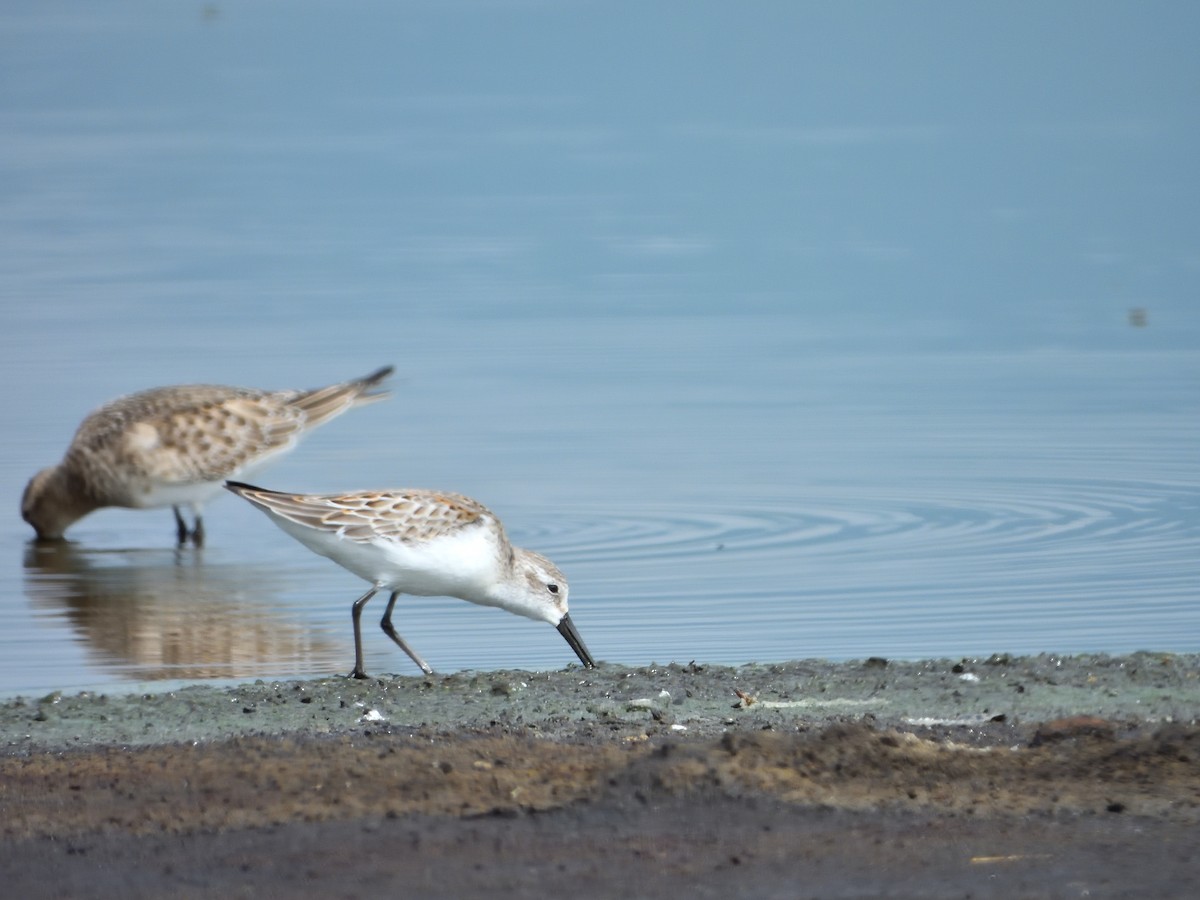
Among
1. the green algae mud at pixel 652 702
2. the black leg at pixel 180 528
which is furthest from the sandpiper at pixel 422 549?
the black leg at pixel 180 528

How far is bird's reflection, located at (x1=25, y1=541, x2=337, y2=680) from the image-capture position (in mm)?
9609

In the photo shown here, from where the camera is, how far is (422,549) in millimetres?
8906

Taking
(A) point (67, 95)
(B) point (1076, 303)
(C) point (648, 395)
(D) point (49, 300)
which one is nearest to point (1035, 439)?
(C) point (648, 395)

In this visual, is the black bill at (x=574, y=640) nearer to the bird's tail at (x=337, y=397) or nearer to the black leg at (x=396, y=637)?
the black leg at (x=396, y=637)

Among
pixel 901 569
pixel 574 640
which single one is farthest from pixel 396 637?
pixel 901 569

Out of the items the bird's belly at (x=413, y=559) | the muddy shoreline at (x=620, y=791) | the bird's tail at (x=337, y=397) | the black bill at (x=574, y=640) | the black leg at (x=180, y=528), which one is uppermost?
the bird's tail at (x=337, y=397)

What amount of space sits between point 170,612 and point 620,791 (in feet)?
15.0

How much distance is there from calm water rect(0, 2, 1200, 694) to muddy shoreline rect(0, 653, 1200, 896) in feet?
4.24

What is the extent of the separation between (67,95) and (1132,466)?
21.5 meters

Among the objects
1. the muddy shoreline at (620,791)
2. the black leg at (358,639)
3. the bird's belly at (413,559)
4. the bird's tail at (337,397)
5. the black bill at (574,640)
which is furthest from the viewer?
the bird's tail at (337,397)

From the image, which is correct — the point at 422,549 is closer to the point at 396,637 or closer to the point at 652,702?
the point at 396,637

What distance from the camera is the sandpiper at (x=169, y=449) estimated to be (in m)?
12.8

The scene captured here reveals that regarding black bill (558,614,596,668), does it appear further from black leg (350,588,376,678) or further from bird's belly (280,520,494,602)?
black leg (350,588,376,678)

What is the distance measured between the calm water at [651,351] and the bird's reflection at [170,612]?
0.11 feet
